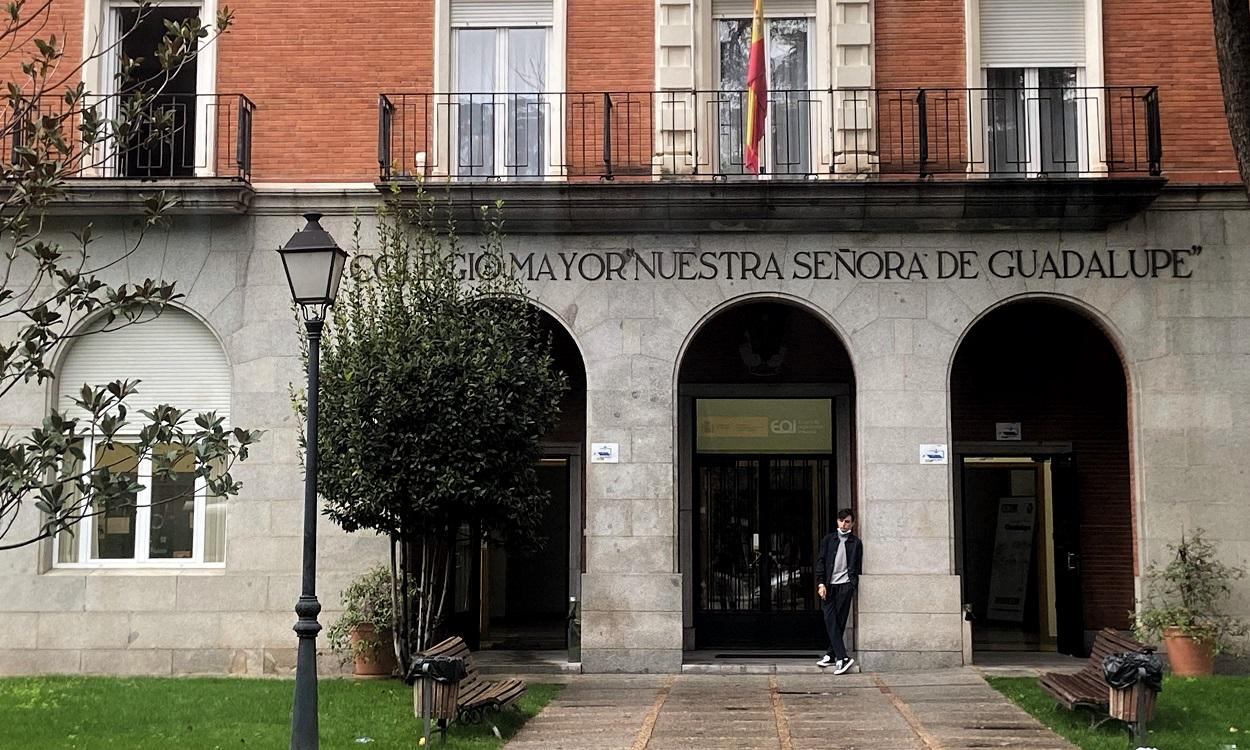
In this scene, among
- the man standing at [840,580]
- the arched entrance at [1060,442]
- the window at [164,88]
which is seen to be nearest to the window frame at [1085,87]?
the arched entrance at [1060,442]

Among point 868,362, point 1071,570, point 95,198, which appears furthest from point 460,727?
point 1071,570

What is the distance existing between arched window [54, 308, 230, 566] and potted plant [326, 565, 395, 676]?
188cm

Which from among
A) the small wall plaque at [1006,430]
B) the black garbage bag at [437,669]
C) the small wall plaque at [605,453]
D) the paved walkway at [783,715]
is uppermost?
the small wall plaque at [1006,430]

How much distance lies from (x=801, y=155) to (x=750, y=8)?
185 centimetres

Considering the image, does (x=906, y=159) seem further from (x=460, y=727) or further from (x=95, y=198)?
(x=95, y=198)

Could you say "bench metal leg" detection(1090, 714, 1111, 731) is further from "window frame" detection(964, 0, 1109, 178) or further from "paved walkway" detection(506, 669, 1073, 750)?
"window frame" detection(964, 0, 1109, 178)

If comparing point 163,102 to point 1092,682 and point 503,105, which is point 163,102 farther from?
point 1092,682

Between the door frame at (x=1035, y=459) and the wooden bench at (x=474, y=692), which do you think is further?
the door frame at (x=1035, y=459)

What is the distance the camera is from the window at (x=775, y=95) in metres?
15.0

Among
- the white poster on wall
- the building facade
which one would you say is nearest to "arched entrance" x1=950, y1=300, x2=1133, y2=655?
the white poster on wall

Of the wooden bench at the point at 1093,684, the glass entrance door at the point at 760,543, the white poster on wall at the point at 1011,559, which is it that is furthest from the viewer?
the white poster on wall at the point at 1011,559

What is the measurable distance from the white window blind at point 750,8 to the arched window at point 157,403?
6983mm

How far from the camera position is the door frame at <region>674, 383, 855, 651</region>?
1652 cm

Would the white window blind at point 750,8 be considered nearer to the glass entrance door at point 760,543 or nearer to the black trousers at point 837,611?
the glass entrance door at point 760,543
